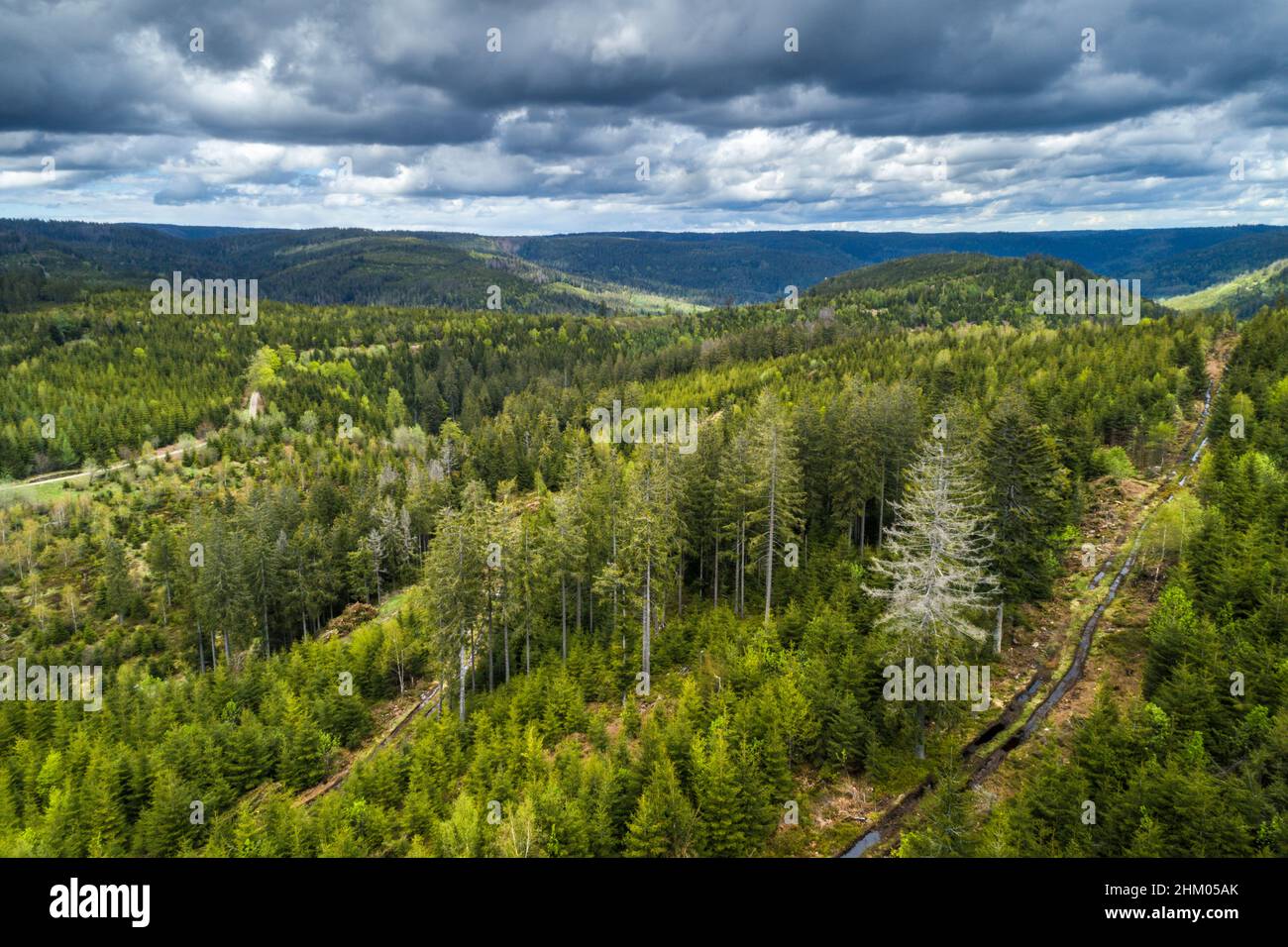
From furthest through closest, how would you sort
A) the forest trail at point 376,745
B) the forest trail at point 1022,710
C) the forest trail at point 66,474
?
the forest trail at point 66,474 < the forest trail at point 376,745 < the forest trail at point 1022,710

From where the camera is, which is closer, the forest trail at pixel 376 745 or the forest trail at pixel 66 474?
the forest trail at pixel 376 745

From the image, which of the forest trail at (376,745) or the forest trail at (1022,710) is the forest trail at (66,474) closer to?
the forest trail at (376,745)

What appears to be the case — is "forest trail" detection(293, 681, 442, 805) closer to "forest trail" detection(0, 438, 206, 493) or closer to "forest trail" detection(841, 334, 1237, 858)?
"forest trail" detection(841, 334, 1237, 858)

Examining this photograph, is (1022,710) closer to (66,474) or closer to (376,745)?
(376,745)

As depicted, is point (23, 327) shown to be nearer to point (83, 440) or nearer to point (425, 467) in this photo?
point (83, 440)

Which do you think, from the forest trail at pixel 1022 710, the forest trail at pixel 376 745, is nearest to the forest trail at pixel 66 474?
the forest trail at pixel 376 745

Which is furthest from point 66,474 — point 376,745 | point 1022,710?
point 1022,710
